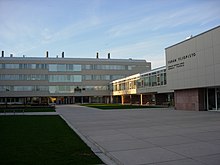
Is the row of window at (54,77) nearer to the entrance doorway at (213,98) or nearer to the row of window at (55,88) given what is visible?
the row of window at (55,88)

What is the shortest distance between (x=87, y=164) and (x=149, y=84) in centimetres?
4619

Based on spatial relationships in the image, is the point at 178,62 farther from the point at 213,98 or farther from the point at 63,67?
the point at 63,67

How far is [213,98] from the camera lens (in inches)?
1163

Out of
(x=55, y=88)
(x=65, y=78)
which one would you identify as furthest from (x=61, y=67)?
(x=55, y=88)

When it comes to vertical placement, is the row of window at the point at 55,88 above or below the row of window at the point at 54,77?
below

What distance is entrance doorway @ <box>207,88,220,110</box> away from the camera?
1138 inches

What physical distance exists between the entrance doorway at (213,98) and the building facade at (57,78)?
53.1 metres

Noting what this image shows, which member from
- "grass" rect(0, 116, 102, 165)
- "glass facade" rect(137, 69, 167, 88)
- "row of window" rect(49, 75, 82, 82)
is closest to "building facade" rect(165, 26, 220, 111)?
"glass facade" rect(137, 69, 167, 88)

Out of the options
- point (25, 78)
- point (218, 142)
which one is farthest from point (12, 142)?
point (25, 78)

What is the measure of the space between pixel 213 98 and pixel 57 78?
55986 millimetres

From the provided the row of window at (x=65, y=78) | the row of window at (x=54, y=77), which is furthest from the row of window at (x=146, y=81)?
the row of window at (x=65, y=78)

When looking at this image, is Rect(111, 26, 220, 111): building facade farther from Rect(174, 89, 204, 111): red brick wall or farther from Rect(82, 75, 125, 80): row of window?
Rect(82, 75, 125, 80): row of window

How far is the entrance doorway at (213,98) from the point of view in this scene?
1138 inches

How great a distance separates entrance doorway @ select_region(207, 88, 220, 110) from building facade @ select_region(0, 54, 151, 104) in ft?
174
